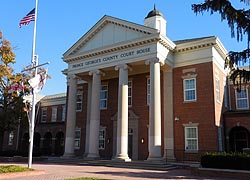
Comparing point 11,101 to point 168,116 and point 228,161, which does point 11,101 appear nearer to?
point 168,116

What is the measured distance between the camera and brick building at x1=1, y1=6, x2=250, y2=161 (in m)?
25.0

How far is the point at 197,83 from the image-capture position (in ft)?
85.9

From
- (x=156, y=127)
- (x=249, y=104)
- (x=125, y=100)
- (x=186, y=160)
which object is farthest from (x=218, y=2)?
(x=249, y=104)

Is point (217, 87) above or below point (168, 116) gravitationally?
above

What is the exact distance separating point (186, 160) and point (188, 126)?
116 inches

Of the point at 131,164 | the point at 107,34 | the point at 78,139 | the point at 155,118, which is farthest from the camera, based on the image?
the point at 78,139

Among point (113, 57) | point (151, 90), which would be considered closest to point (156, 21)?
point (113, 57)

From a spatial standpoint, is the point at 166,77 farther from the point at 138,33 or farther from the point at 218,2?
the point at 218,2

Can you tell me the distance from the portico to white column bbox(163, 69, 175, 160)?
0.32m

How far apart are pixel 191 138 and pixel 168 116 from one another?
2.84 metres

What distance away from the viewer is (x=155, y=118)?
930 inches

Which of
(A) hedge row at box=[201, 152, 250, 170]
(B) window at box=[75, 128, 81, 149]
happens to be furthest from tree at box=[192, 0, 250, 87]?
(B) window at box=[75, 128, 81, 149]

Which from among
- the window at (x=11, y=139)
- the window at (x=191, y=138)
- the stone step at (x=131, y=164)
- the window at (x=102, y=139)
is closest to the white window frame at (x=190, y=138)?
the window at (x=191, y=138)

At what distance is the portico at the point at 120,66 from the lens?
24359mm
